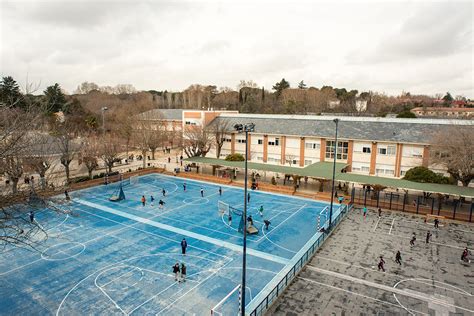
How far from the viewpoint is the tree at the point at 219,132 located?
5662 cm

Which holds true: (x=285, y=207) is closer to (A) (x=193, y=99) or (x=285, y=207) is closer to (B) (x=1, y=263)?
(B) (x=1, y=263)

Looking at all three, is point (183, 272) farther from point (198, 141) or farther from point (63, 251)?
point (198, 141)

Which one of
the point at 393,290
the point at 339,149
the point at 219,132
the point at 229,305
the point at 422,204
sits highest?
the point at 219,132

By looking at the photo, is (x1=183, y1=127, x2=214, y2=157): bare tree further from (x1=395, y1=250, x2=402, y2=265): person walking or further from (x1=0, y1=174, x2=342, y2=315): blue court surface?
(x1=395, y1=250, x2=402, y2=265): person walking

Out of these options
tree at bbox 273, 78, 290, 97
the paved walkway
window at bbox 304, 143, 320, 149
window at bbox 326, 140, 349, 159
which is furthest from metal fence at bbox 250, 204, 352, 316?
tree at bbox 273, 78, 290, 97

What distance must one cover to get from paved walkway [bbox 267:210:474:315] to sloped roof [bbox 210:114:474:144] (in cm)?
1654

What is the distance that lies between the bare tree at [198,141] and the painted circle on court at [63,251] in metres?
29.2

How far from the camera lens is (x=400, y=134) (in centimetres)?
4388

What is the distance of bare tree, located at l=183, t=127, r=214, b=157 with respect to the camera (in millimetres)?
53844

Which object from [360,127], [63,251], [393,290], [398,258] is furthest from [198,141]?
[393,290]

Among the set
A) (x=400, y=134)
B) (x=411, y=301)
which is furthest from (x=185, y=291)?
(x=400, y=134)

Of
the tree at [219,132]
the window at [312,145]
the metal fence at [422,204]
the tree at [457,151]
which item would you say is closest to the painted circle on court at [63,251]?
the metal fence at [422,204]

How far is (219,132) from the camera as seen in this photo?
56.8 m

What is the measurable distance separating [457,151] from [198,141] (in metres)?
35.7
